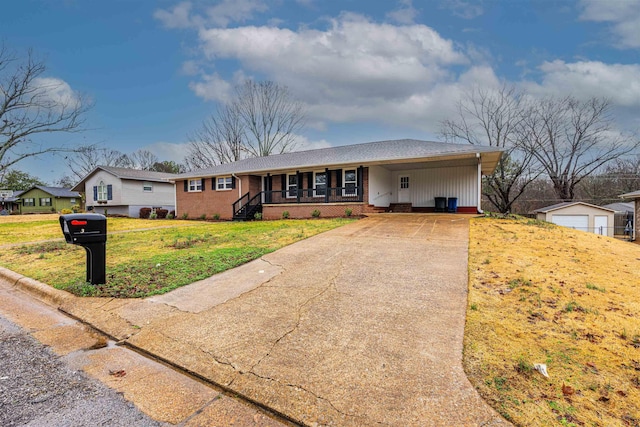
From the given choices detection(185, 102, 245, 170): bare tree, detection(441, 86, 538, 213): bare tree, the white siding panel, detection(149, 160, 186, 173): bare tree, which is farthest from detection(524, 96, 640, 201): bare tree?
detection(149, 160, 186, 173): bare tree

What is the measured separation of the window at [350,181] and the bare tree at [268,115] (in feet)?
60.4

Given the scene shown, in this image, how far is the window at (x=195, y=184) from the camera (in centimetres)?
2142

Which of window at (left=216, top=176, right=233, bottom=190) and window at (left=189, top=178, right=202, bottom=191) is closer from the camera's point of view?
window at (left=216, top=176, right=233, bottom=190)

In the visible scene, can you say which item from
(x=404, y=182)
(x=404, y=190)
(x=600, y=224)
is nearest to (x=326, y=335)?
(x=404, y=190)

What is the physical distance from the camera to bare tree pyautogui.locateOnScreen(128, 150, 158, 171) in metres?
50.0

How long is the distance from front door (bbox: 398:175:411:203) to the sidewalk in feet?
38.8

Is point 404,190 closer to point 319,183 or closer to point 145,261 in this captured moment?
point 319,183

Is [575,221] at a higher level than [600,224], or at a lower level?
higher

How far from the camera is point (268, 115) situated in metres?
32.8

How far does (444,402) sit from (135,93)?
80.5 feet

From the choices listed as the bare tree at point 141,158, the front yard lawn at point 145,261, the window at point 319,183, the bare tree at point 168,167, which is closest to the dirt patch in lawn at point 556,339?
the front yard lawn at point 145,261

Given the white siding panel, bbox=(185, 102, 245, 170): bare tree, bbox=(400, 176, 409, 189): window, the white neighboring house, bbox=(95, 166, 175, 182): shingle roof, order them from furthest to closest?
bbox=(185, 102, 245, 170): bare tree < the white neighboring house < bbox=(95, 166, 175, 182): shingle roof < bbox=(400, 176, 409, 189): window < the white siding panel

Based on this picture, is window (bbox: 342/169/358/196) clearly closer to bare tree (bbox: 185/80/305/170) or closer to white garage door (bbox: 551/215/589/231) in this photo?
white garage door (bbox: 551/215/589/231)

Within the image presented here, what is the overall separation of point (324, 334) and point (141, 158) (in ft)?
187
